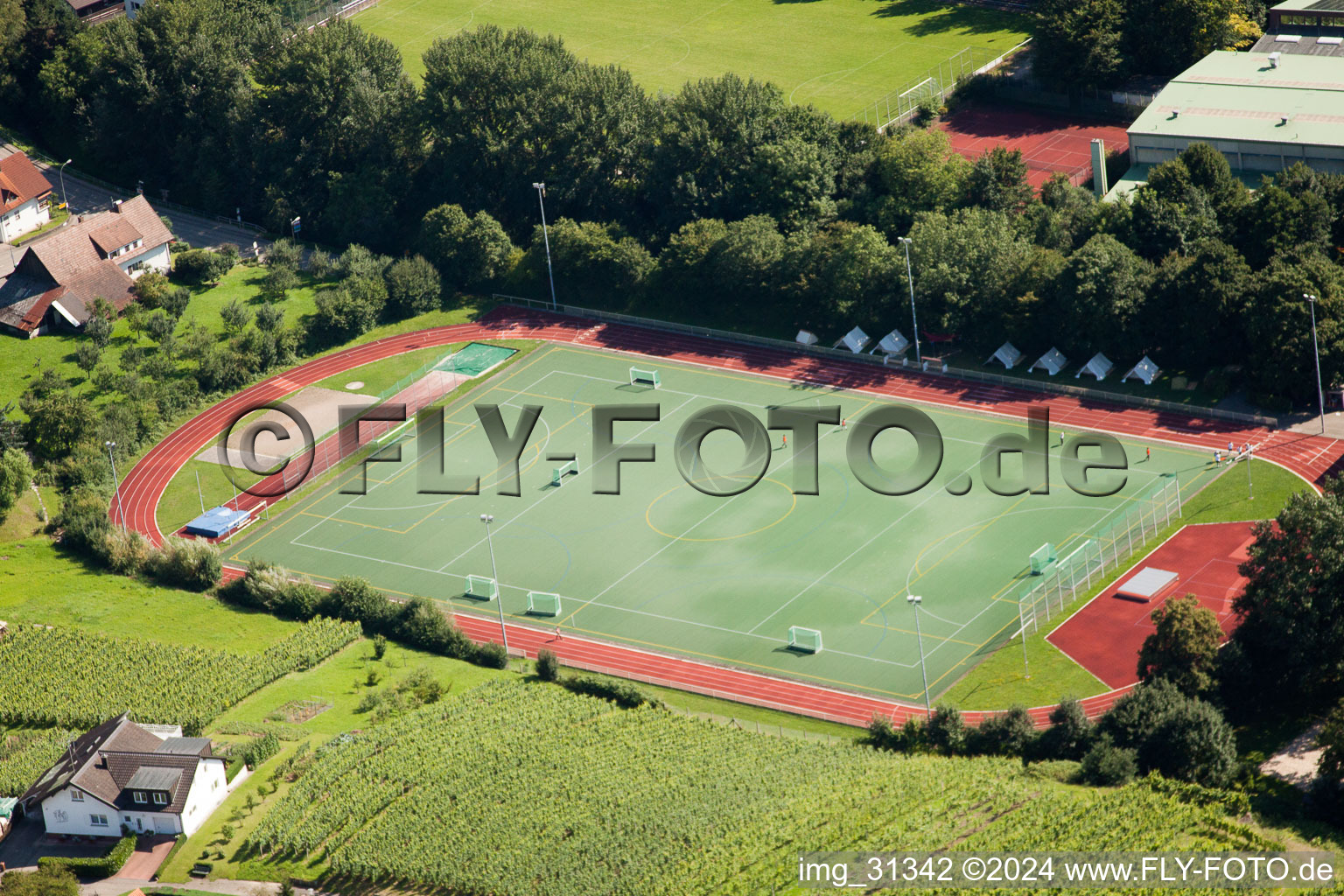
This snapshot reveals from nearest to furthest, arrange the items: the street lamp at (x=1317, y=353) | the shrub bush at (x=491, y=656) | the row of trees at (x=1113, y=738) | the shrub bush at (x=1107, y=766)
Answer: the row of trees at (x=1113, y=738)
the shrub bush at (x=1107, y=766)
the shrub bush at (x=491, y=656)
the street lamp at (x=1317, y=353)

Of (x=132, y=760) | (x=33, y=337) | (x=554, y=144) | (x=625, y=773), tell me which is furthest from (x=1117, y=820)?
(x=33, y=337)

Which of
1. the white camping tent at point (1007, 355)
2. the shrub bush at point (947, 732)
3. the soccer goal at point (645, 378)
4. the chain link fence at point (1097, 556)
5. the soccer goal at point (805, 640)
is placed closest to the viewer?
the shrub bush at point (947, 732)

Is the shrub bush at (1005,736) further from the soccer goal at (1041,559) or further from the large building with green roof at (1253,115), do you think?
the large building with green roof at (1253,115)

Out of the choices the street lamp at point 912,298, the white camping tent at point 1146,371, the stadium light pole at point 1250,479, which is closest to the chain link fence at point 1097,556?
the stadium light pole at point 1250,479

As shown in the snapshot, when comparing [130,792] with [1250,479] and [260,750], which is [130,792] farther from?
[1250,479]

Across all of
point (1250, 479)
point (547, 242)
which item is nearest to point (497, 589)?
point (547, 242)

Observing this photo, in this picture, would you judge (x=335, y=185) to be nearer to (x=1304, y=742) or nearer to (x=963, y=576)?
(x=963, y=576)

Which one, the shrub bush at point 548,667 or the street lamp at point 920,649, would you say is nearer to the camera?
the street lamp at point 920,649
